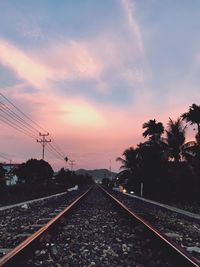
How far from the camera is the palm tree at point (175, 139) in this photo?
5750 centimetres

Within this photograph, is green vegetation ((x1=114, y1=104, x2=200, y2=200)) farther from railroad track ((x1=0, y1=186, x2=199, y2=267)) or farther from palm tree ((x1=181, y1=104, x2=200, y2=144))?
railroad track ((x1=0, y1=186, x2=199, y2=267))

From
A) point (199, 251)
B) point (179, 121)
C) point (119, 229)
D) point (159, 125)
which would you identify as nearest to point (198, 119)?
point (179, 121)

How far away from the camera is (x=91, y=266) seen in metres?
7.37

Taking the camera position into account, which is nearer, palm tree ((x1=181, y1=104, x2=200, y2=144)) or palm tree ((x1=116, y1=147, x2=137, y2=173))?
palm tree ((x1=181, y1=104, x2=200, y2=144))

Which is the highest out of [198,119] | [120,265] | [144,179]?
[198,119]

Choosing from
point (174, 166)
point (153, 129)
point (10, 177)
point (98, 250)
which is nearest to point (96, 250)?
point (98, 250)

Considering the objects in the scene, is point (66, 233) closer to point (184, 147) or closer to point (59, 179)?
point (184, 147)

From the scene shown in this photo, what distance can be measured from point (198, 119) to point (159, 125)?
26.4 m

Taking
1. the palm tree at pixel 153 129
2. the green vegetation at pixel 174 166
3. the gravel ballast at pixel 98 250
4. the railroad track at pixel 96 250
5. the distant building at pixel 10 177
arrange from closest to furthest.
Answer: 1. the railroad track at pixel 96 250
2. the gravel ballast at pixel 98 250
3. the green vegetation at pixel 174 166
4. the palm tree at pixel 153 129
5. the distant building at pixel 10 177

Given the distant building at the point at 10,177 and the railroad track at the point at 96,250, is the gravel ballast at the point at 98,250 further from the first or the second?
the distant building at the point at 10,177

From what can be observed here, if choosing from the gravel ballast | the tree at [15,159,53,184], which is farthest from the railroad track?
the tree at [15,159,53,184]

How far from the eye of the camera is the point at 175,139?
5806cm

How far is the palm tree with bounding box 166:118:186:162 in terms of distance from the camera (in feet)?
189

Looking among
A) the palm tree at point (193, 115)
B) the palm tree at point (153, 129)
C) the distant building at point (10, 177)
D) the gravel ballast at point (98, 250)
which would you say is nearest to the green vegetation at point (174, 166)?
the palm tree at point (193, 115)
